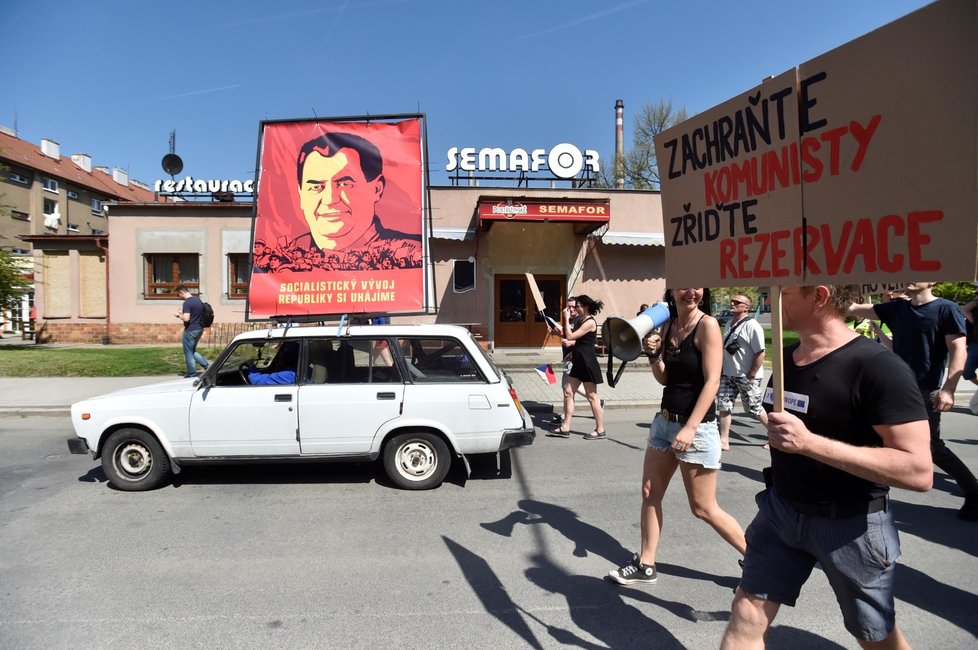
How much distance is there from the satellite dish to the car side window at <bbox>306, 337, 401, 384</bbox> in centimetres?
2239

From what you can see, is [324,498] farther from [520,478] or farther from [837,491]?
[837,491]

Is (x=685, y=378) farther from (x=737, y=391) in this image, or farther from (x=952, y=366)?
(x=737, y=391)

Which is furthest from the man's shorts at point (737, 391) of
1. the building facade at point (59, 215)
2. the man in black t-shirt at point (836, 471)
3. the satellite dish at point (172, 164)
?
the satellite dish at point (172, 164)

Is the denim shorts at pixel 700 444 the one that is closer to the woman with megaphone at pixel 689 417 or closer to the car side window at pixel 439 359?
the woman with megaphone at pixel 689 417

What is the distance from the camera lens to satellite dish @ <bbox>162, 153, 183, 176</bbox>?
2315 cm

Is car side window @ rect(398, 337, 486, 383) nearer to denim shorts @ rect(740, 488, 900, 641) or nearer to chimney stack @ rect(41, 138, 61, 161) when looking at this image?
denim shorts @ rect(740, 488, 900, 641)

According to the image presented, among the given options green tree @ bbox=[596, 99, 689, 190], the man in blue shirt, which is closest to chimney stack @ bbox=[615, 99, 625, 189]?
green tree @ bbox=[596, 99, 689, 190]

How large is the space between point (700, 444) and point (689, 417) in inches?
6.3

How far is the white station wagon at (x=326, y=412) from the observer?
5.01 meters

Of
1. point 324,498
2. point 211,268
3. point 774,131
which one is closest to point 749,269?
point 774,131

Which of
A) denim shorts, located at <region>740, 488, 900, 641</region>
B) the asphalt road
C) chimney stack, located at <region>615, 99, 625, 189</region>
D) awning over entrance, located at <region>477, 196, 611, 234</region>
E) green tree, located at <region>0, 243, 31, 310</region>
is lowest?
the asphalt road

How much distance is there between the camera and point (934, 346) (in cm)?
417

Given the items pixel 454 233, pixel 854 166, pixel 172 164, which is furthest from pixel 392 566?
pixel 172 164

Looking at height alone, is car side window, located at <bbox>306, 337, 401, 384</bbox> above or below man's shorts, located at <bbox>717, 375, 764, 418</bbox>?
above
